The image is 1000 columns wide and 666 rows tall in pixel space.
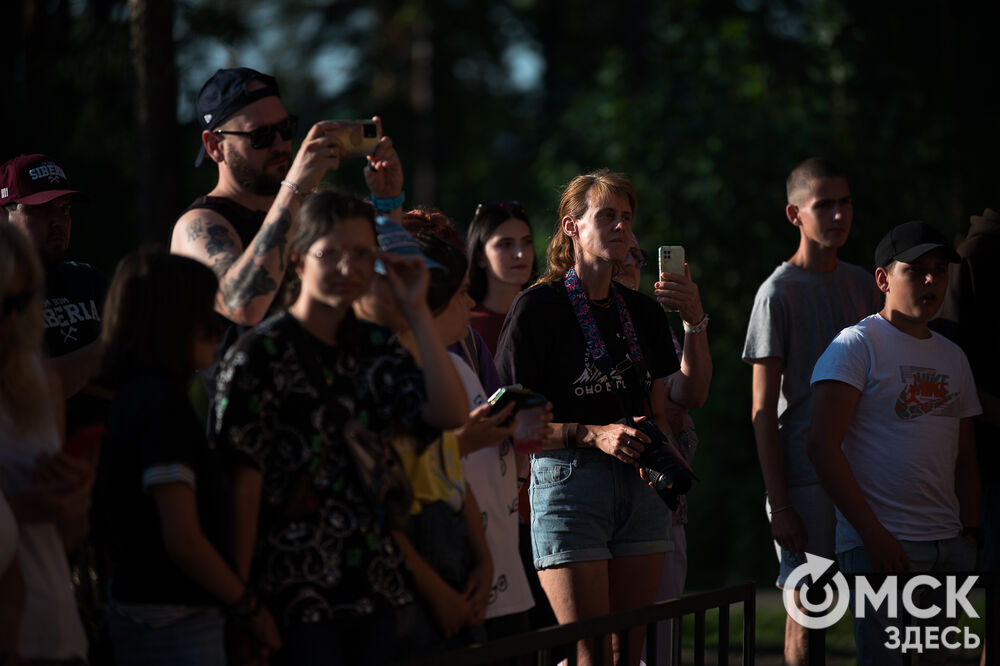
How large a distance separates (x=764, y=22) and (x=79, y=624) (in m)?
15.9

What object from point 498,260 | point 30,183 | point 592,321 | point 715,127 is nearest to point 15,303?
point 30,183

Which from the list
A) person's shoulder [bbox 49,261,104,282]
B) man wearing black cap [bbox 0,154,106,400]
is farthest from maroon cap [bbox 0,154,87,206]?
person's shoulder [bbox 49,261,104,282]

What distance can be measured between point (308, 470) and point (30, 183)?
6.02 feet

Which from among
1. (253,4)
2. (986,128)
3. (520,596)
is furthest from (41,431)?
(253,4)

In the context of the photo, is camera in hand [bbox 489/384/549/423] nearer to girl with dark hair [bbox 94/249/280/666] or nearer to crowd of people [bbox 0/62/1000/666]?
crowd of people [bbox 0/62/1000/666]

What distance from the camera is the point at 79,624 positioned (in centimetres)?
245

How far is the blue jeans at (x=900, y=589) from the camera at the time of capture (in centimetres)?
397

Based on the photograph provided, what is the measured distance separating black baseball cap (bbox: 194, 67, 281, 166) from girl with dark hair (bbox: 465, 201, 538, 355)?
1.41 m

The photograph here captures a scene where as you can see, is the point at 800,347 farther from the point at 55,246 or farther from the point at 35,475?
the point at 35,475

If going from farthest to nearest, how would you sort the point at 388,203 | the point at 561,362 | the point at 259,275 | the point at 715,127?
the point at 715,127, the point at 561,362, the point at 388,203, the point at 259,275

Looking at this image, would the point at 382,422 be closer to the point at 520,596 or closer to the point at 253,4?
the point at 520,596

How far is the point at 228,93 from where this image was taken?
364 centimetres

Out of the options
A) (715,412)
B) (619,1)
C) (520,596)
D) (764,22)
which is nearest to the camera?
(520,596)

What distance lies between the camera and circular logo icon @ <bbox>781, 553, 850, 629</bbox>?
3912 millimetres
